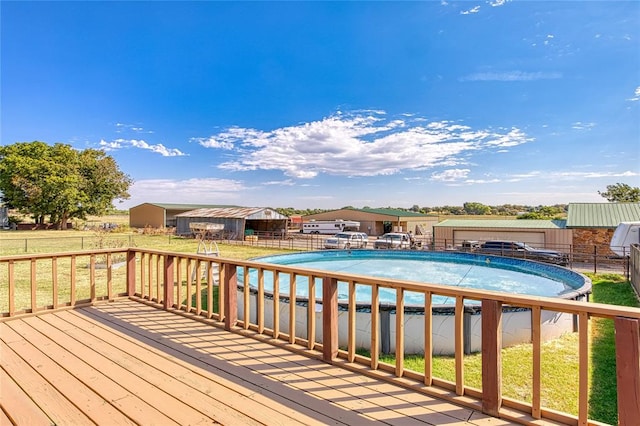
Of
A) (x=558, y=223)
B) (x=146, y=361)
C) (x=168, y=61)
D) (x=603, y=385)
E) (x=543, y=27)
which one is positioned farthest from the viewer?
(x=558, y=223)

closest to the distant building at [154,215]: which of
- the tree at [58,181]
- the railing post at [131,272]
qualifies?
the tree at [58,181]

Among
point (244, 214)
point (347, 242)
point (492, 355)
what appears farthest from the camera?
point (244, 214)

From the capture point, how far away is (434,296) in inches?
268

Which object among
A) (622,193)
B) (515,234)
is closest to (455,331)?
(515,234)

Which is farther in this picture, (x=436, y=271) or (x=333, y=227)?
(x=333, y=227)

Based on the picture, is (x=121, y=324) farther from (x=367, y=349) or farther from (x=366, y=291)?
(x=366, y=291)

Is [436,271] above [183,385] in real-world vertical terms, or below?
below

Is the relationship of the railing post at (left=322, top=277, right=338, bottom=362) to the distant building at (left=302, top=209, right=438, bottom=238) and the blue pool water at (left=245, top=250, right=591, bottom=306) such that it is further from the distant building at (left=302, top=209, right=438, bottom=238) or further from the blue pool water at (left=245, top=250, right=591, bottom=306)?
the distant building at (left=302, top=209, right=438, bottom=238)

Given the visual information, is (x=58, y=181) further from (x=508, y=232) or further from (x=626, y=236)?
(x=626, y=236)

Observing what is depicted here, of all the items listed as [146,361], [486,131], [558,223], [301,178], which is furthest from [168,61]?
[301,178]

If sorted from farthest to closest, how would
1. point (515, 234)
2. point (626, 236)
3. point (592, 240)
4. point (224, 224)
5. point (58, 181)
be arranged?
point (58, 181) → point (224, 224) → point (515, 234) → point (592, 240) → point (626, 236)

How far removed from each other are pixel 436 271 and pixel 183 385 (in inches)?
383

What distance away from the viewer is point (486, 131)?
757 inches

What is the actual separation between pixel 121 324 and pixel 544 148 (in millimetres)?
23030
